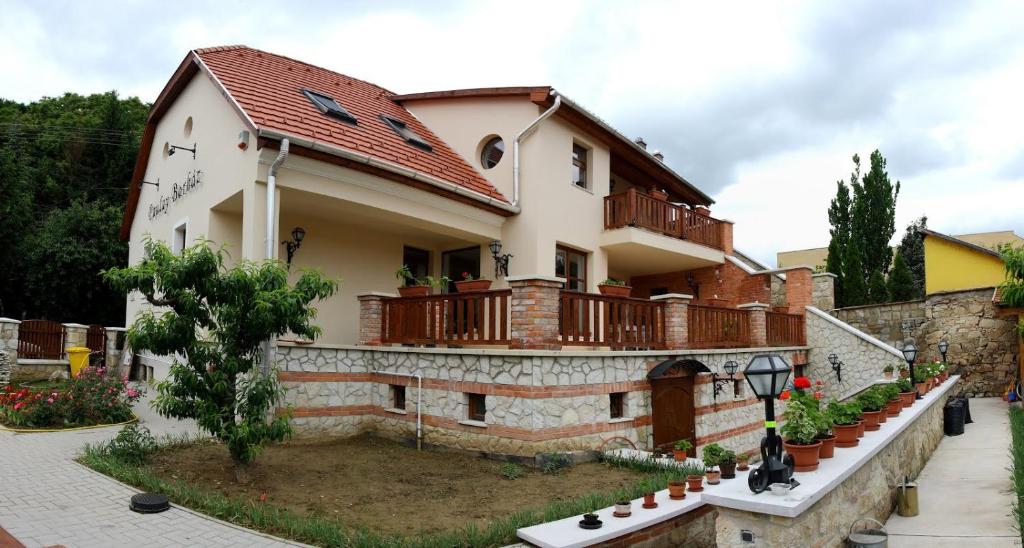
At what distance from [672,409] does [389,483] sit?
4759mm

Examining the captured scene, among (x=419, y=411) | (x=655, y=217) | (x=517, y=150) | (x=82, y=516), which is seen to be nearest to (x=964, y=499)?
(x=419, y=411)

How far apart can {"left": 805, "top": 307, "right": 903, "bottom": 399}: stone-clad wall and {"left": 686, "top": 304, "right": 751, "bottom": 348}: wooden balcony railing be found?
3569 mm

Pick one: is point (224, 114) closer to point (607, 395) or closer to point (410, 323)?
point (410, 323)

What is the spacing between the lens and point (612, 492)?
6520 mm

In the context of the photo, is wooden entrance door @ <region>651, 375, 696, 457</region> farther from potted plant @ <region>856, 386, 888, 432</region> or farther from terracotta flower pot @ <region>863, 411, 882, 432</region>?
terracotta flower pot @ <region>863, 411, 882, 432</region>

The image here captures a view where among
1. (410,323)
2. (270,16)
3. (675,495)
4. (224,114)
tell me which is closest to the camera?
(675,495)

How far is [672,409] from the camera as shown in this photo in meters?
9.55

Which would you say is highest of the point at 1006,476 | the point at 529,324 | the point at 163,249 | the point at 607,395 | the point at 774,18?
the point at 774,18

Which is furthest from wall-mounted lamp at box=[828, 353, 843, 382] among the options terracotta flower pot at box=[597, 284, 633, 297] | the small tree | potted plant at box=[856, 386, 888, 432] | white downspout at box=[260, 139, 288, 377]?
white downspout at box=[260, 139, 288, 377]

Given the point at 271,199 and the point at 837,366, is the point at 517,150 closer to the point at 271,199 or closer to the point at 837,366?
the point at 271,199

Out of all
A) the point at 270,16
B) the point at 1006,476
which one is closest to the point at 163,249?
the point at 270,16

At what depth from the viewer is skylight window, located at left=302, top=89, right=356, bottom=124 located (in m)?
11.2

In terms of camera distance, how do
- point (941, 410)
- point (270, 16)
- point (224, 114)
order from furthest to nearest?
point (941, 410), point (224, 114), point (270, 16)

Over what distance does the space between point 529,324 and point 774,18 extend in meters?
5.23
